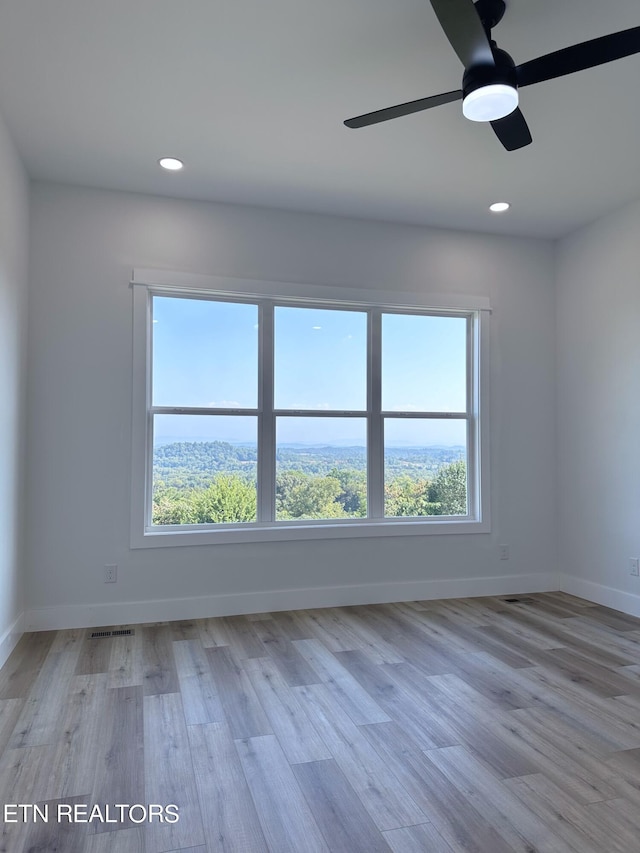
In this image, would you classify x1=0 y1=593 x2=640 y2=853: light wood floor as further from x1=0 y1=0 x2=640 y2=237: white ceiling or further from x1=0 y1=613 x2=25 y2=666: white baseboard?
x1=0 y1=0 x2=640 y2=237: white ceiling

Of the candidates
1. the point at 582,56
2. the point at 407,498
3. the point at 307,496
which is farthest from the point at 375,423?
the point at 582,56

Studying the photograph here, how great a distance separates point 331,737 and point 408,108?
261cm

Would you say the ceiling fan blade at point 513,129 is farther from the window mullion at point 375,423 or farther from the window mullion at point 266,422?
the window mullion at point 266,422

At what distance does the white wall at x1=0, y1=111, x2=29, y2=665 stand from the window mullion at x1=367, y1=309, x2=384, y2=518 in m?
2.48

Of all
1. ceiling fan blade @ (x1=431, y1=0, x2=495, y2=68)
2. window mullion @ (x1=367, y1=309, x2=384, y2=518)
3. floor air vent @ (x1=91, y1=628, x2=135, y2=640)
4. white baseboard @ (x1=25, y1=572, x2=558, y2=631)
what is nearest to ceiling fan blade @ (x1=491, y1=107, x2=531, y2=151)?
ceiling fan blade @ (x1=431, y1=0, x2=495, y2=68)

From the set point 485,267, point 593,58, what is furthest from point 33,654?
point 485,267

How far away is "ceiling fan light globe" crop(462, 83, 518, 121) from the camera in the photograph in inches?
80.2

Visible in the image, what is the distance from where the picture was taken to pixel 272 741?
2.39m

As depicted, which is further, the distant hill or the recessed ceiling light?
the distant hill

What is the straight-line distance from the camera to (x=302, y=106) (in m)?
3.02

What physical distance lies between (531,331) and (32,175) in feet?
13.0

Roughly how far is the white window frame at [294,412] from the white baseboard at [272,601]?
1.33ft

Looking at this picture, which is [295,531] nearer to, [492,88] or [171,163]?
[171,163]

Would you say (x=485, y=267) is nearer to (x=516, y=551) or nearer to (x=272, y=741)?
(x=516, y=551)
